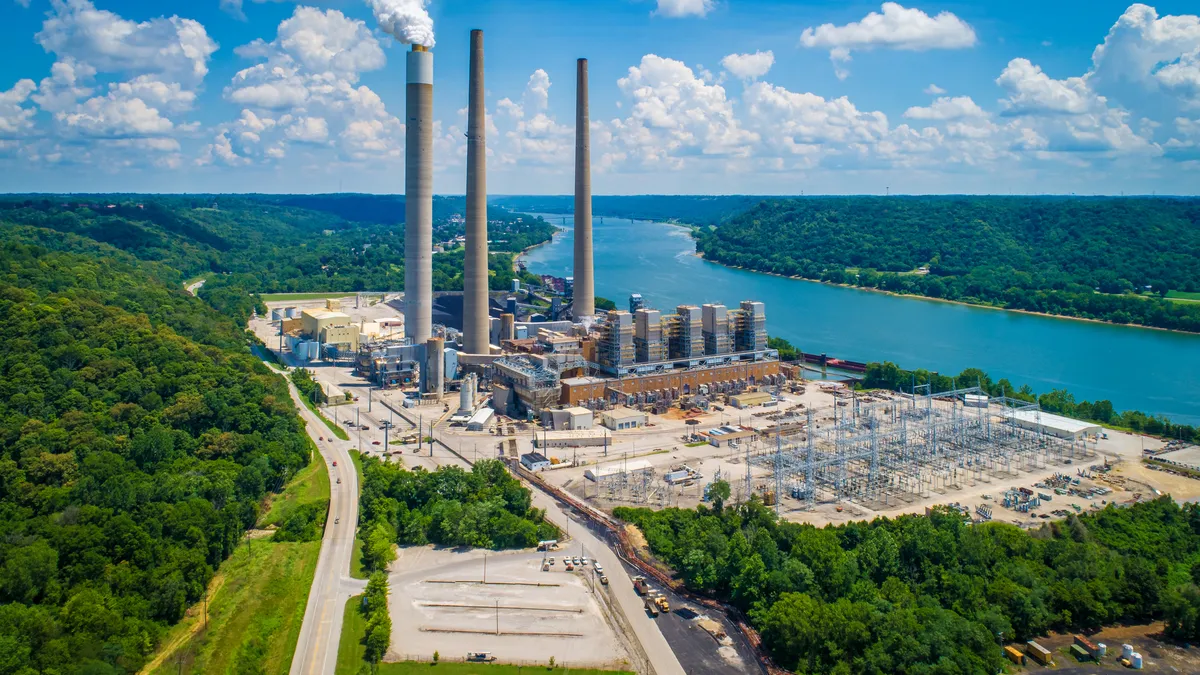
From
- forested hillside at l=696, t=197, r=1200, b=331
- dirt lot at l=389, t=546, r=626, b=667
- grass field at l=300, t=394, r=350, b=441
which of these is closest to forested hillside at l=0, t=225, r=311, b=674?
grass field at l=300, t=394, r=350, b=441

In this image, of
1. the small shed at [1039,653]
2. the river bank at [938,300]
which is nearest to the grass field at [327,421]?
the small shed at [1039,653]

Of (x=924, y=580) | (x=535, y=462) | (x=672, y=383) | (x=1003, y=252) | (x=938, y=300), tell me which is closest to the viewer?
(x=924, y=580)

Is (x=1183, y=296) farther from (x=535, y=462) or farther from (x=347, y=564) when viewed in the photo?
(x=347, y=564)

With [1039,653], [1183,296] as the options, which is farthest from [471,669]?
[1183,296]

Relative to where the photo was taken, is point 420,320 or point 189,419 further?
point 420,320

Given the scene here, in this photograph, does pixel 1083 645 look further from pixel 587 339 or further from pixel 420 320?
pixel 420 320

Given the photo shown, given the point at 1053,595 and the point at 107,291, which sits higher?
the point at 107,291

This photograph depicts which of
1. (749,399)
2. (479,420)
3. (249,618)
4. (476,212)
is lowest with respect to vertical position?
(249,618)

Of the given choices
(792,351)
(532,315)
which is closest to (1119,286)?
(792,351)
